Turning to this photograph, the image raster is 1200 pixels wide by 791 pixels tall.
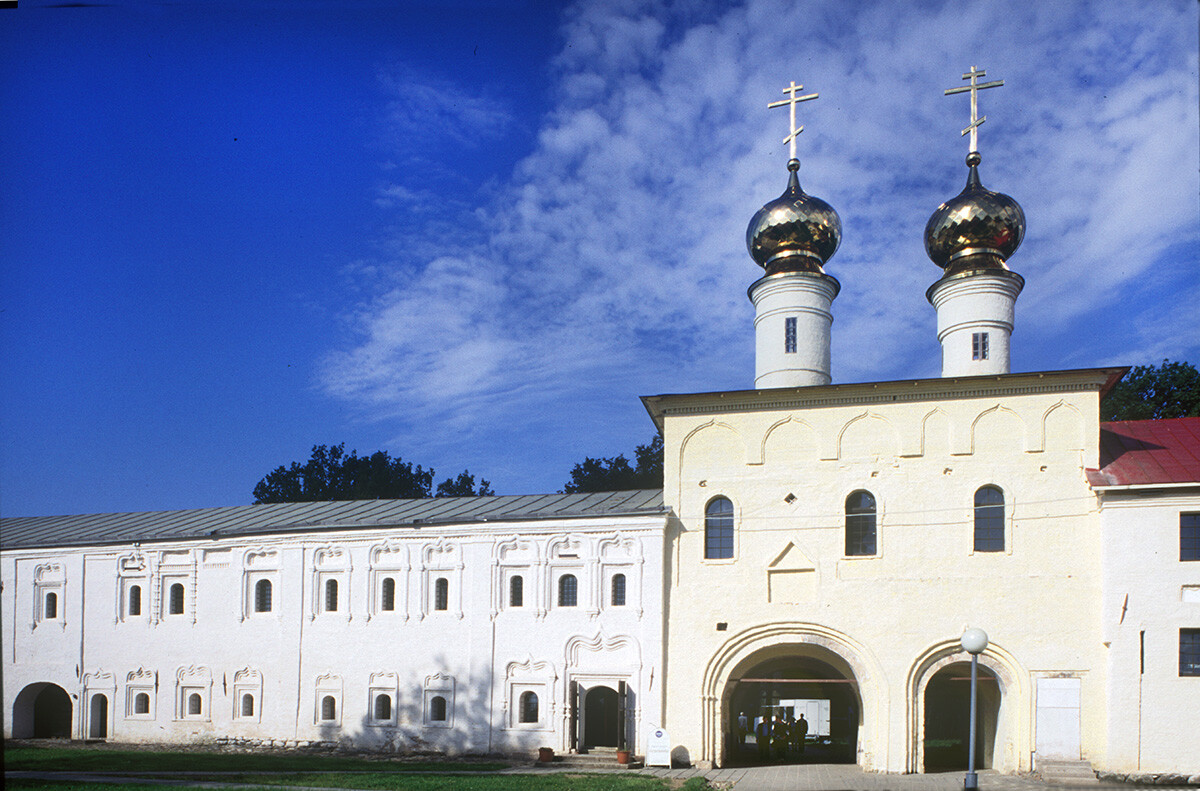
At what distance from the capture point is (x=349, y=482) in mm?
47500

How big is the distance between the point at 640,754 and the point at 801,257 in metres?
12.4

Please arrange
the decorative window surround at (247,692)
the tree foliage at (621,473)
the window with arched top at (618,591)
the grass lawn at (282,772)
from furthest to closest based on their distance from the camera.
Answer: the tree foliage at (621,473), the decorative window surround at (247,692), the window with arched top at (618,591), the grass lawn at (282,772)

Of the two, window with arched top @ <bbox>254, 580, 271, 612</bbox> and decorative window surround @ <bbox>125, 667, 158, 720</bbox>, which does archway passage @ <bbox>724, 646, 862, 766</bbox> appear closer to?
window with arched top @ <bbox>254, 580, 271, 612</bbox>

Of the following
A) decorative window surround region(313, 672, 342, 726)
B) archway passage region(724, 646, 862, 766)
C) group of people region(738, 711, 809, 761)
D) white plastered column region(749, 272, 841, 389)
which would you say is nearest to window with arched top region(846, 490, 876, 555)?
archway passage region(724, 646, 862, 766)

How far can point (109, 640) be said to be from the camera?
24.3m

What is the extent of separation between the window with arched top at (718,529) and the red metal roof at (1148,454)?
Result: 690 centimetres

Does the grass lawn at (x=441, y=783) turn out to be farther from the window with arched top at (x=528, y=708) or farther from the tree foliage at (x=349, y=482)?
the tree foliage at (x=349, y=482)

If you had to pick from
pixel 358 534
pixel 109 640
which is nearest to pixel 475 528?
pixel 358 534

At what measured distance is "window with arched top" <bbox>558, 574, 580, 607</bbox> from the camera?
21172mm

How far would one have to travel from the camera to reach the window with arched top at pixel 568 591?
2117 cm

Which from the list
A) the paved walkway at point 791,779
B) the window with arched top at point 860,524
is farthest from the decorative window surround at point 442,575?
the window with arched top at point 860,524

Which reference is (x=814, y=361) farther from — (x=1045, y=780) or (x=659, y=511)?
(x=1045, y=780)

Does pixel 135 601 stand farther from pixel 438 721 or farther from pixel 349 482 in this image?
pixel 349 482

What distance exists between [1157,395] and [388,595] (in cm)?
2426
